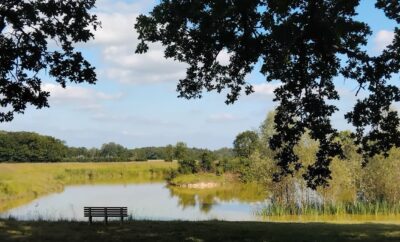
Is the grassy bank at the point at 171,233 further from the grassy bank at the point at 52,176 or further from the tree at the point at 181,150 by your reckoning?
the tree at the point at 181,150

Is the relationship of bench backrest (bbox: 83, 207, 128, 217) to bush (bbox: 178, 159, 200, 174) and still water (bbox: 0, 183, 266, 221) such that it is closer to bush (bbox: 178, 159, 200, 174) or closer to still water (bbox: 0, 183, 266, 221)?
still water (bbox: 0, 183, 266, 221)

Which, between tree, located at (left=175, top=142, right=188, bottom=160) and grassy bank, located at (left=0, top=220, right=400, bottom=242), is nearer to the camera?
grassy bank, located at (left=0, top=220, right=400, bottom=242)

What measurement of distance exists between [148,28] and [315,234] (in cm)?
1127

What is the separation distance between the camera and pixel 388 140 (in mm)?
15234

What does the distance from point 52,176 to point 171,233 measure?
7759 centimetres

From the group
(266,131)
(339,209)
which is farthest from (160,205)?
(339,209)

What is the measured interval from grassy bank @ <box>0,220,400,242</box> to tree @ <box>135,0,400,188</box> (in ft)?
12.5

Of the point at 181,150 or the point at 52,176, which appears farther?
the point at 181,150

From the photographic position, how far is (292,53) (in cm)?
1345

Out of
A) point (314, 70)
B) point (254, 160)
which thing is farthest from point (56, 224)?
point (254, 160)

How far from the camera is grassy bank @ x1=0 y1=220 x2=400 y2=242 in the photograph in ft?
61.1

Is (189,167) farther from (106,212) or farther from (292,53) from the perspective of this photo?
(292,53)

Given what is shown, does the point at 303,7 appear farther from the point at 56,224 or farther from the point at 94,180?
the point at 94,180

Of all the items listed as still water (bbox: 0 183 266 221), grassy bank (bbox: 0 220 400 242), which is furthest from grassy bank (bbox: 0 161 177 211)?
grassy bank (bbox: 0 220 400 242)
